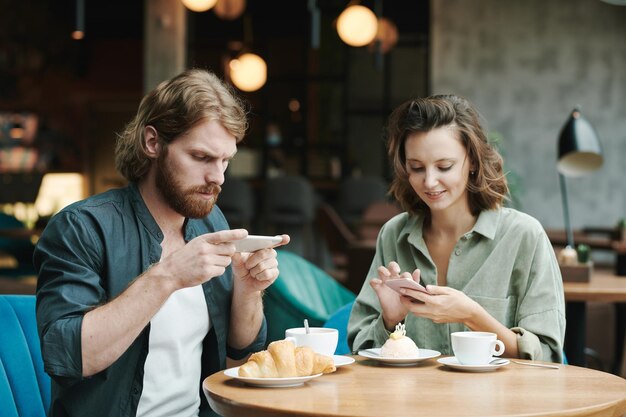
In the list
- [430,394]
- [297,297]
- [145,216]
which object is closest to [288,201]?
[297,297]

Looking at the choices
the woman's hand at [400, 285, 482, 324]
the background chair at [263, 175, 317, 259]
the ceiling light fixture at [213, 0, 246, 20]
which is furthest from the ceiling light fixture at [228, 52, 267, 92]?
the woman's hand at [400, 285, 482, 324]

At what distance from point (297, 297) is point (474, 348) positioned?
4.78 feet

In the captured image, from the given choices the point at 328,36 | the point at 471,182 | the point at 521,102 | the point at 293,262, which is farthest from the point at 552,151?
the point at 471,182

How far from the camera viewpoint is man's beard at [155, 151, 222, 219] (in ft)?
A: 6.69

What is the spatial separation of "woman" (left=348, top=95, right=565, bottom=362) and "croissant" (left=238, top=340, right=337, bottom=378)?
396 millimetres

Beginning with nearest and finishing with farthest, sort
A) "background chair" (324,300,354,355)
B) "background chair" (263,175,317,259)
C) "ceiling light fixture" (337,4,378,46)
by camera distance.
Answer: "background chair" (324,300,354,355), "ceiling light fixture" (337,4,378,46), "background chair" (263,175,317,259)

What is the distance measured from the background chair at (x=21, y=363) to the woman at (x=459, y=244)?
2.52 feet

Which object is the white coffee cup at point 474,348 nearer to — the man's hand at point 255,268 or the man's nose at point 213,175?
the man's hand at point 255,268

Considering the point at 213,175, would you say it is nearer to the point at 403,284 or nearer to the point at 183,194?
the point at 183,194

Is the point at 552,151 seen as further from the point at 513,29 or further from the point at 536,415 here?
the point at 536,415

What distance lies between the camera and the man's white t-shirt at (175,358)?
2029 millimetres

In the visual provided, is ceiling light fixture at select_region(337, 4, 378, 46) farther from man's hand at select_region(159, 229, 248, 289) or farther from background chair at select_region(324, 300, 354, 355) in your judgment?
man's hand at select_region(159, 229, 248, 289)

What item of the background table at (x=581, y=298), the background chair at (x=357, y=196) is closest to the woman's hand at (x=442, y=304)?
the background table at (x=581, y=298)

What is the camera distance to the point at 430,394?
1.69 metres
